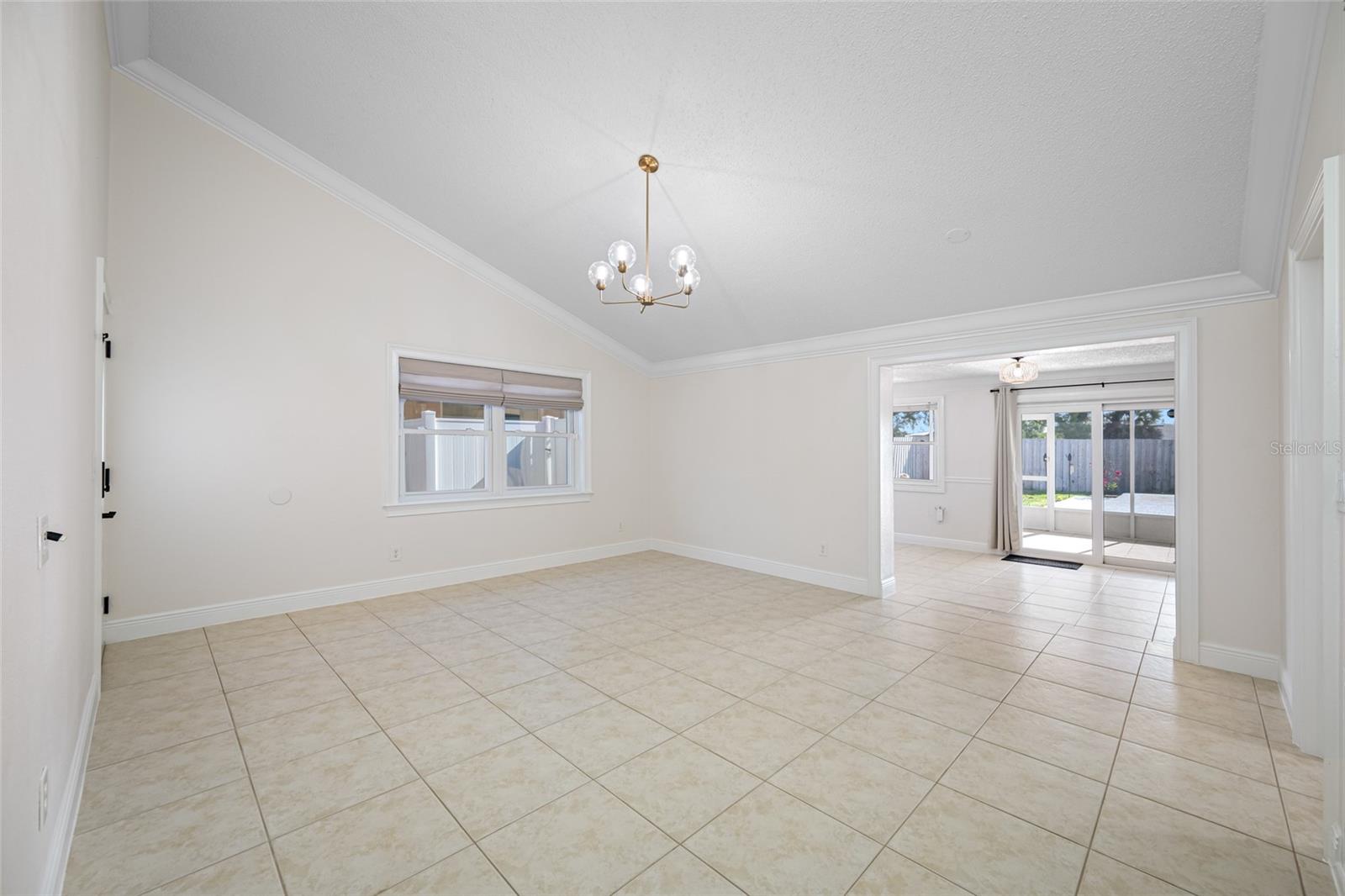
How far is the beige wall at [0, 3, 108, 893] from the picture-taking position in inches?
51.3

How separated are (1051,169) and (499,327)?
15.2 feet

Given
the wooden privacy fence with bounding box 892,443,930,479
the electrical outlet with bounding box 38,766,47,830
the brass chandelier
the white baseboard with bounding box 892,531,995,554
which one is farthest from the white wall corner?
the wooden privacy fence with bounding box 892,443,930,479

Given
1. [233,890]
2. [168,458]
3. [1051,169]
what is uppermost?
[1051,169]

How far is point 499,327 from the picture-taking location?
5.72 meters

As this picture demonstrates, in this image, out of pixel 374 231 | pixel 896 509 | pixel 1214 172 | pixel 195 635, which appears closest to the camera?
pixel 1214 172

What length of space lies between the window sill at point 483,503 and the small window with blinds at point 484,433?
14 millimetres

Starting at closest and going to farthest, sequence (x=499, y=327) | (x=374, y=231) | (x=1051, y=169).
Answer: (x=1051, y=169) < (x=374, y=231) < (x=499, y=327)

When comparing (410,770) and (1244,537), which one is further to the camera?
(1244,537)

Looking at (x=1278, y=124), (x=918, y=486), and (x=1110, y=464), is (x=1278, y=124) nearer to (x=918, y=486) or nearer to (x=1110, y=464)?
(x=1110, y=464)

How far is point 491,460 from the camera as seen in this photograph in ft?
19.1

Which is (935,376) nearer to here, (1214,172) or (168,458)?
(1214,172)

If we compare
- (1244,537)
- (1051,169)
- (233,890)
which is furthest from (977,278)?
(233,890)

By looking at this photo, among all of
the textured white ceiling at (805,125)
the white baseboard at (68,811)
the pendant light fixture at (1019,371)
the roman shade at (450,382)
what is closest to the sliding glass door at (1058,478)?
the pendant light fixture at (1019,371)

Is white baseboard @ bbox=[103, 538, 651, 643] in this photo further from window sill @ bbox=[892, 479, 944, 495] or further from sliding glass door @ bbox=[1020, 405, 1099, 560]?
sliding glass door @ bbox=[1020, 405, 1099, 560]
